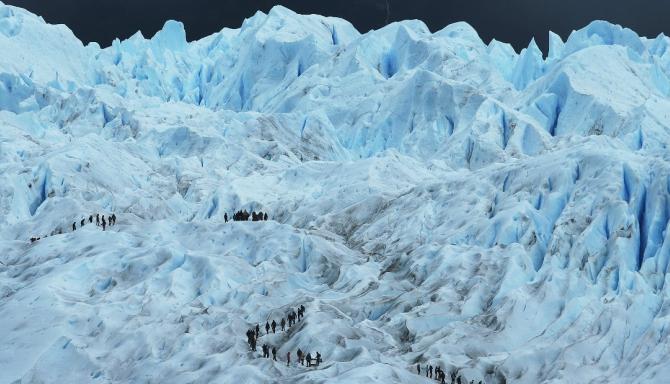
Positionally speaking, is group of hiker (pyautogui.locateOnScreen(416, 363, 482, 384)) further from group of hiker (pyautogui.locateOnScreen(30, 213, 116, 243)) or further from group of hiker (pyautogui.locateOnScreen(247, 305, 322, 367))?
group of hiker (pyautogui.locateOnScreen(30, 213, 116, 243))

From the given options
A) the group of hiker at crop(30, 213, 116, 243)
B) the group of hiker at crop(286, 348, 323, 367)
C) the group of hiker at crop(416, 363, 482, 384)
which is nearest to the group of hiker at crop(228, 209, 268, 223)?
the group of hiker at crop(30, 213, 116, 243)

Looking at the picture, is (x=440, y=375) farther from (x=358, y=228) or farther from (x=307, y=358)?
(x=358, y=228)

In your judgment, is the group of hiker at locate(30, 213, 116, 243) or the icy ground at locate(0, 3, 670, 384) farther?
the group of hiker at locate(30, 213, 116, 243)

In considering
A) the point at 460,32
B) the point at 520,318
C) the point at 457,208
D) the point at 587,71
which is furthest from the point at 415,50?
the point at 520,318

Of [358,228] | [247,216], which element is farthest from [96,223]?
[358,228]

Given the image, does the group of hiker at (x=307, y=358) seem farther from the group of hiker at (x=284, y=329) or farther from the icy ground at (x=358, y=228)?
the icy ground at (x=358, y=228)

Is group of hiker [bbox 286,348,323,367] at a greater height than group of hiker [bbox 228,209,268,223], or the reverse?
group of hiker [bbox 228,209,268,223]
